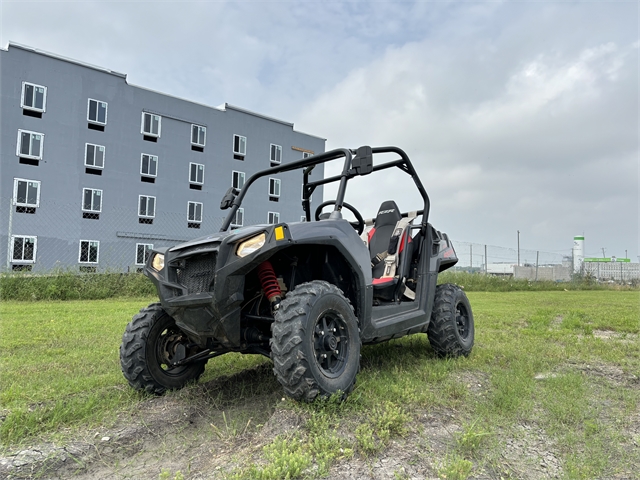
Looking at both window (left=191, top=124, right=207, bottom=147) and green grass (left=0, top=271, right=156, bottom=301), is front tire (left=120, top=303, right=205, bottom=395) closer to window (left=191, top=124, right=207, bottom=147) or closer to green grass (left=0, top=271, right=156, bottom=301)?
green grass (left=0, top=271, right=156, bottom=301)

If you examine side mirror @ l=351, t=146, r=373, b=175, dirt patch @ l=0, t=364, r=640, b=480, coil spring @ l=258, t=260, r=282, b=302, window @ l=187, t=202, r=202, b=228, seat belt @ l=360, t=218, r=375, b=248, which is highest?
window @ l=187, t=202, r=202, b=228

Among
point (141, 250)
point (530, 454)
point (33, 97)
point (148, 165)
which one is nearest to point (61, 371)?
point (530, 454)

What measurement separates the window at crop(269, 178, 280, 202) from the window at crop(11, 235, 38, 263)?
13.7m

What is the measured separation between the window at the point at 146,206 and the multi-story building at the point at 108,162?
6 cm

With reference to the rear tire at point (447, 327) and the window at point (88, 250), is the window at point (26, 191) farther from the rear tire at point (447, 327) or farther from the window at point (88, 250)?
the rear tire at point (447, 327)

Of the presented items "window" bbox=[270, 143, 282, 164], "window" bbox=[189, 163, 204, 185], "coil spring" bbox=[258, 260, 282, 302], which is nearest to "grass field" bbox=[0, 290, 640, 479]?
"coil spring" bbox=[258, 260, 282, 302]

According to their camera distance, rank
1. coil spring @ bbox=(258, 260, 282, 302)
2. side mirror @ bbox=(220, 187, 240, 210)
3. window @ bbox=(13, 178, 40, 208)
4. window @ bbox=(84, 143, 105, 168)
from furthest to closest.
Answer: window @ bbox=(84, 143, 105, 168)
window @ bbox=(13, 178, 40, 208)
side mirror @ bbox=(220, 187, 240, 210)
coil spring @ bbox=(258, 260, 282, 302)

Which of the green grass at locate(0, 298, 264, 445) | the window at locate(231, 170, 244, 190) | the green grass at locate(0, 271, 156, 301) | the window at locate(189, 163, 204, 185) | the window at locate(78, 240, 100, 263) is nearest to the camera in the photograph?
the green grass at locate(0, 298, 264, 445)

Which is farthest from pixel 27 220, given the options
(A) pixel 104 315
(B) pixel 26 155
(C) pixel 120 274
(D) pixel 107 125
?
(A) pixel 104 315

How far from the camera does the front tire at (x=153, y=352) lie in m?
3.28

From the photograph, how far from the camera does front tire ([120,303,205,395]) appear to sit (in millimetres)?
3283

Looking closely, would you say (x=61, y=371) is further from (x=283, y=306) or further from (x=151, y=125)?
(x=151, y=125)

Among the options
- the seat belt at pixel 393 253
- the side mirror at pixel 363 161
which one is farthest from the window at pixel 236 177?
the side mirror at pixel 363 161

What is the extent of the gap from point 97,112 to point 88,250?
6996 mm
